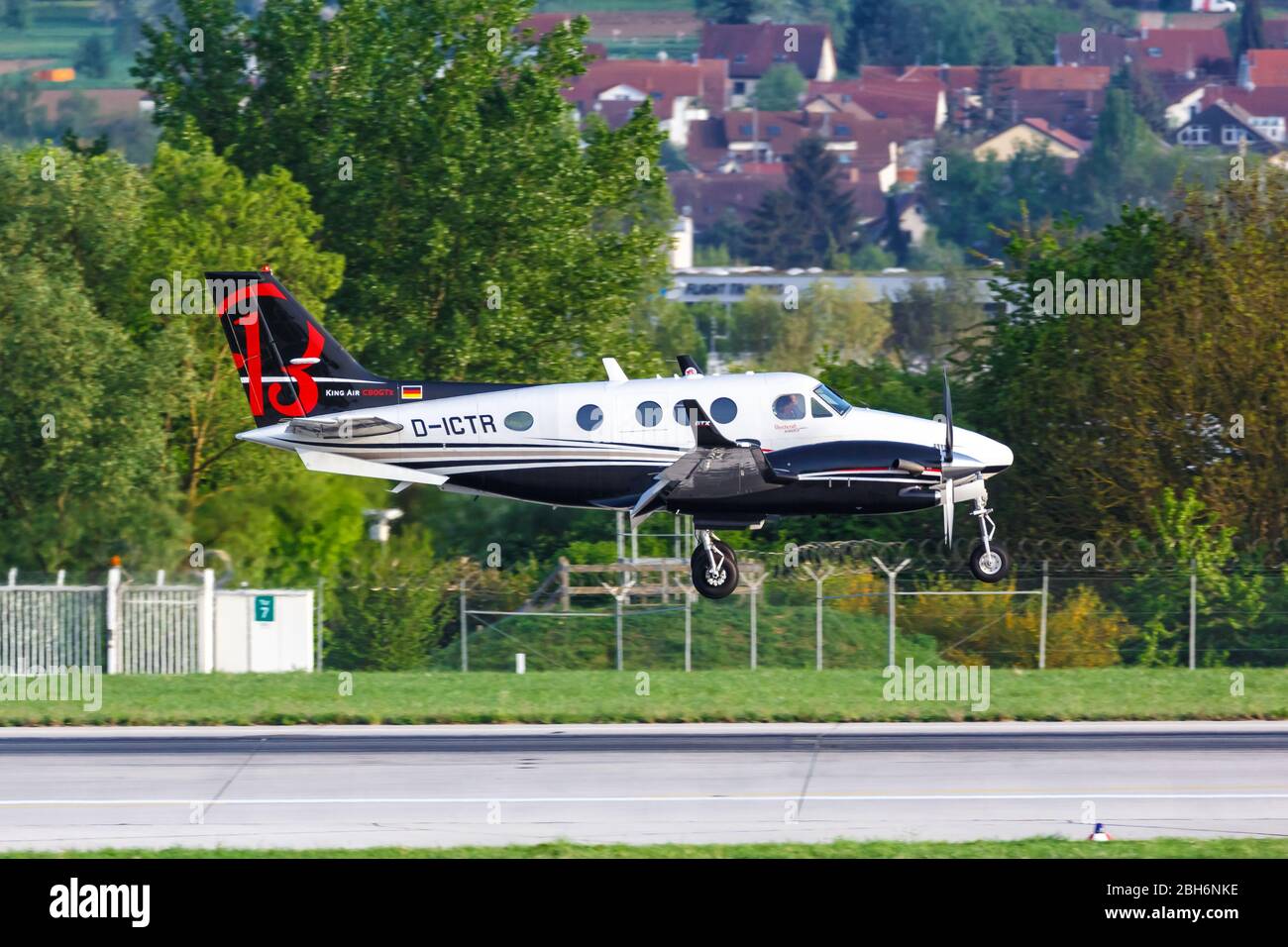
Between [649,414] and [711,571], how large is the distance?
2.74 metres

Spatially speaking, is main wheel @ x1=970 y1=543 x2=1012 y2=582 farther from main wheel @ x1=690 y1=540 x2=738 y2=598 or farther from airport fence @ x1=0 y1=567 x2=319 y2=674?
airport fence @ x1=0 y1=567 x2=319 y2=674

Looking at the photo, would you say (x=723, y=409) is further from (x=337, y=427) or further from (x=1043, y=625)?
(x=1043, y=625)

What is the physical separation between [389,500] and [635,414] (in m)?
14.1

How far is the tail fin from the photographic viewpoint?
104 ft

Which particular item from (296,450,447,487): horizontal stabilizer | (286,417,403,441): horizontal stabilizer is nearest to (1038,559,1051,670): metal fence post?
(296,450,447,487): horizontal stabilizer

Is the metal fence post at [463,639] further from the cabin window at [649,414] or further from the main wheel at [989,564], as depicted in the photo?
the main wheel at [989,564]

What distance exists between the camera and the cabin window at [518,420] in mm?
30359

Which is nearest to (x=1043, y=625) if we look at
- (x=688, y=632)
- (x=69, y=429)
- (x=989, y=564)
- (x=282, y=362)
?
(x=989, y=564)

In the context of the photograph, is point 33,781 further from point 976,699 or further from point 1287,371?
point 1287,371

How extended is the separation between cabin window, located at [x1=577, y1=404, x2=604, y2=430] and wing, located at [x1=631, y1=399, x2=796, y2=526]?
1419 millimetres

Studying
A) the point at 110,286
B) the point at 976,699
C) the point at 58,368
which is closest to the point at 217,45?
the point at 110,286

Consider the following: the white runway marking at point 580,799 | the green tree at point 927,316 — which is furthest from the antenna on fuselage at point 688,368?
the green tree at point 927,316

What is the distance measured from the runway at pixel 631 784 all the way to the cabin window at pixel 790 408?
4884 millimetres

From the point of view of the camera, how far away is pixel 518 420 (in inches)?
1196
